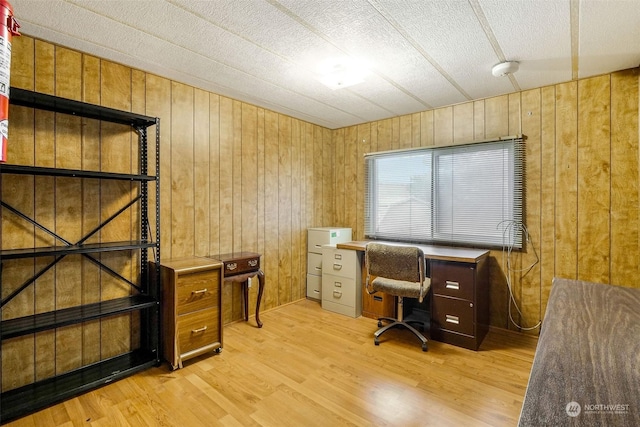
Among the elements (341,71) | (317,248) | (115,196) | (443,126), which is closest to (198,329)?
(115,196)

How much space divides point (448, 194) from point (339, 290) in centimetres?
159

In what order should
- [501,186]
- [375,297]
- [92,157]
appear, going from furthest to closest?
[375,297] < [501,186] < [92,157]

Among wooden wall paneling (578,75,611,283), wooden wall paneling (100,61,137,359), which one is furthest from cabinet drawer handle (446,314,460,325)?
wooden wall paneling (100,61,137,359)

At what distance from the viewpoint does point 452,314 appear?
8.93ft

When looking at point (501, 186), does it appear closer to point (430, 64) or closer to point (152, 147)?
point (430, 64)

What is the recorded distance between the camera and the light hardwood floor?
5.83 ft

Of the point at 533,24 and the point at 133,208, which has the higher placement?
the point at 533,24

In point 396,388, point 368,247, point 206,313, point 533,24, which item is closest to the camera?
point 533,24

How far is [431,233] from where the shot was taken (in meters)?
3.48

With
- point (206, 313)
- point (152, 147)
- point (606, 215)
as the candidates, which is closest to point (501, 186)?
point (606, 215)

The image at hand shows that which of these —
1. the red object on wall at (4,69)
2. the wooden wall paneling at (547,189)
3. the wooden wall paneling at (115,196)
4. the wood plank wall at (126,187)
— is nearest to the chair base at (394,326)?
the wooden wall paneling at (547,189)

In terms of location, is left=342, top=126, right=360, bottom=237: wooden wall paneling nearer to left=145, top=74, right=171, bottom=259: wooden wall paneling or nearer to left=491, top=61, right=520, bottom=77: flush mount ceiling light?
left=491, top=61, right=520, bottom=77: flush mount ceiling light

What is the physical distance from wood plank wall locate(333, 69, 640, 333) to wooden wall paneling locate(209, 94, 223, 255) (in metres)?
2.47

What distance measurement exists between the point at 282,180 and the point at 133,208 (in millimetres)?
1639
